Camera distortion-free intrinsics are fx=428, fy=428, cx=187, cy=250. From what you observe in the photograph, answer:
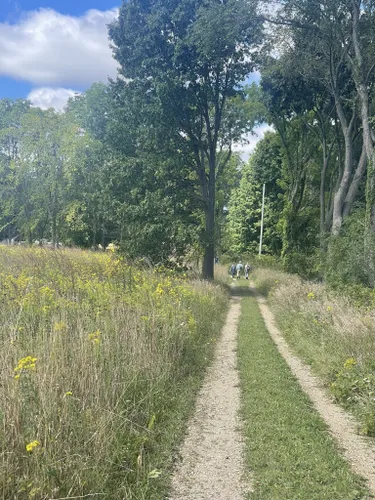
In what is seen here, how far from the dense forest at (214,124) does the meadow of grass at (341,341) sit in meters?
3.20

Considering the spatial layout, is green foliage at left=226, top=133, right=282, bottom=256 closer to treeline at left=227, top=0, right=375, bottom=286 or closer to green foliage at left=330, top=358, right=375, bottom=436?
treeline at left=227, top=0, right=375, bottom=286

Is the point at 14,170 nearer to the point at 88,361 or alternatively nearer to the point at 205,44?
the point at 205,44

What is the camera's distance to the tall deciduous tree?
70.1 ft

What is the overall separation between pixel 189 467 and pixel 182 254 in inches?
740

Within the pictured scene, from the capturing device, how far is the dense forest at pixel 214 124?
1723 cm

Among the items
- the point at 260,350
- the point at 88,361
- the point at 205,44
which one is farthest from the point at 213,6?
the point at 88,361

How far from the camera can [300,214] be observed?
1321 inches

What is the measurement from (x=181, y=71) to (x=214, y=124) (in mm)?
3948

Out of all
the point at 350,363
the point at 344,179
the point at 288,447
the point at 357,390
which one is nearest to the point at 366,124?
the point at 344,179

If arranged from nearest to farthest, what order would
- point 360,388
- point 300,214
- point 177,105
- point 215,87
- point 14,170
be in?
1. point 360,388
2. point 177,105
3. point 215,87
4. point 300,214
5. point 14,170

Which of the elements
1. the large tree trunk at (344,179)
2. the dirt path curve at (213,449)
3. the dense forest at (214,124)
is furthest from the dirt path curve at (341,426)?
the large tree trunk at (344,179)

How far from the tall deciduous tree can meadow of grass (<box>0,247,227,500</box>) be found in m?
15.7

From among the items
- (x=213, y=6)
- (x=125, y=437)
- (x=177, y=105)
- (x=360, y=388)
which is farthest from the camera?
(x=177, y=105)

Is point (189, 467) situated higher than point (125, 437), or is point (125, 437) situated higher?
point (125, 437)
